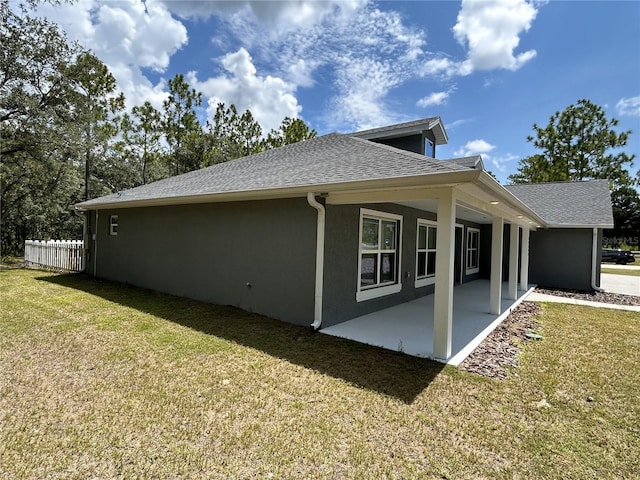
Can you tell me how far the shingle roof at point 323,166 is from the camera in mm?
4992

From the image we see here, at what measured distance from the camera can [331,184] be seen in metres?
5.15

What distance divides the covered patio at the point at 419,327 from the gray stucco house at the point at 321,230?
0.23 m

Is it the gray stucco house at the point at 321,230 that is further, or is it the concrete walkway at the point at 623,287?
the concrete walkway at the point at 623,287

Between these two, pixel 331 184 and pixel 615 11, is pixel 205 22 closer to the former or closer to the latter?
pixel 331 184

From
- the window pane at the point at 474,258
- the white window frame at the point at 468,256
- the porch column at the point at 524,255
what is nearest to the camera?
the porch column at the point at 524,255

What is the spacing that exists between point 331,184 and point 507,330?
4.60 metres

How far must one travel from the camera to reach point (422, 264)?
9.89 m

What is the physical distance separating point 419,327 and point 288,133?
2510cm

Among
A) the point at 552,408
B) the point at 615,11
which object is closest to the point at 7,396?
the point at 552,408

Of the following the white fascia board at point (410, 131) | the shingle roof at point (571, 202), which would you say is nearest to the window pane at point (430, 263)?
the white fascia board at point (410, 131)

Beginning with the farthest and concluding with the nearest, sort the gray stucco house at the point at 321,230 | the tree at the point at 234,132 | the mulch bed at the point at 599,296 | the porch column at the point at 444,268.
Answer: the tree at the point at 234,132 < the mulch bed at the point at 599,296 < the gray stucco house at the point at 321,230 < the porch column at the point at 444,268

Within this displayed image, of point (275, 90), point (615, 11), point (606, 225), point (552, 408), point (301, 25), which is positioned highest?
point (275, 90)

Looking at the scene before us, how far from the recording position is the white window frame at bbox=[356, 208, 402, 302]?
22.2 feet

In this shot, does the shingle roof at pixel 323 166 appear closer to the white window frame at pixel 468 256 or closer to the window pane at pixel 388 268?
the window pane at pixel 388 268
